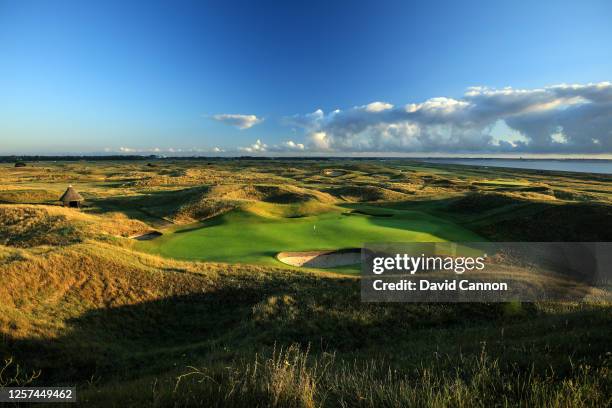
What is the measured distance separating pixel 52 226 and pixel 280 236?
21.5m

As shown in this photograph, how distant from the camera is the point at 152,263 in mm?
19562

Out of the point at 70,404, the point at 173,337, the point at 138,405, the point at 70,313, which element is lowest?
the point at 173,337

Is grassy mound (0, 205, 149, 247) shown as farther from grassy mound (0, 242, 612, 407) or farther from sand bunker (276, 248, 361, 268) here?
sand bunker (276, 248, 361, 268)

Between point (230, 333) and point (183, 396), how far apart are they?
772cm

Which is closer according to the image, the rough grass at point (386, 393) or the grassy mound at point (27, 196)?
the rough grass at point (386, 393)

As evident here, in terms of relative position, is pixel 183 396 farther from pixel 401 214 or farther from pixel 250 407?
pixel 401 214

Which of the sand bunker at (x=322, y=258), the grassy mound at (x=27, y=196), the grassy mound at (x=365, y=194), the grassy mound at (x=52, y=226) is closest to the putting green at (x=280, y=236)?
the sand bunker at (x=322, y=258)

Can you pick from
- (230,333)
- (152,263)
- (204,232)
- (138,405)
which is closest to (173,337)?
(230,333)

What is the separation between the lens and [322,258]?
23406 mm

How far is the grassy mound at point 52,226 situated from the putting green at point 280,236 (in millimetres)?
5585

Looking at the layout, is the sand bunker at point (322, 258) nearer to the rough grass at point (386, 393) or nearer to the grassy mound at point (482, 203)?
the rough grass at point (386, 393)

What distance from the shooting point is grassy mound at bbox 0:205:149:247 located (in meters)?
28.2

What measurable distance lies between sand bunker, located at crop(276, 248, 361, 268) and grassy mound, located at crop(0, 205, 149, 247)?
16.4 metres

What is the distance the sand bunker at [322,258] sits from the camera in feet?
74.5
